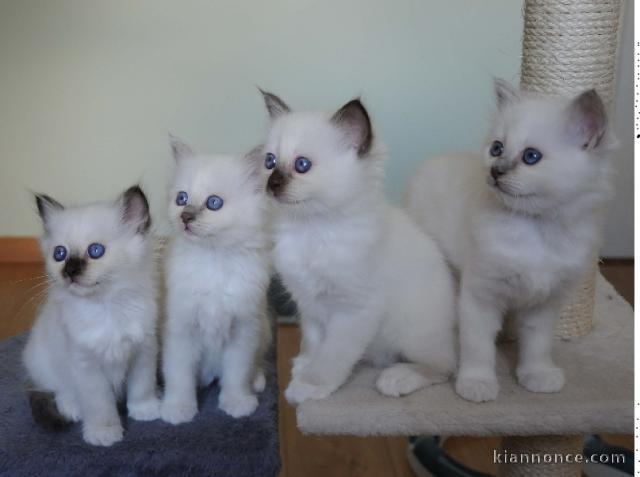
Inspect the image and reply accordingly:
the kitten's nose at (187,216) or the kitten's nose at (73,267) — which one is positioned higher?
the kitten's nose at (187,216)

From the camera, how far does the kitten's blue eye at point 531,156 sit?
1082 mm

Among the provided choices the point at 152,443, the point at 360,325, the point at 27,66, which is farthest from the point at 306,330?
the point at 27,66

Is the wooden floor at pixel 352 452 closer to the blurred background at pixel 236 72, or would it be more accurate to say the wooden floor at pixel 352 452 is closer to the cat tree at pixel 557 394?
the cat tree at pixel 557 394

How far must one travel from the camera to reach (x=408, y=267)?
4.39ft

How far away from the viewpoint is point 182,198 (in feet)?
4.19

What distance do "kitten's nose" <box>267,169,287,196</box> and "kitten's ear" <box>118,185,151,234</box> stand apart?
26 cm

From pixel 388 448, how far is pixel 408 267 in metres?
0.86

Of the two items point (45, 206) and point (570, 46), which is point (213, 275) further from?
point (570, 46)

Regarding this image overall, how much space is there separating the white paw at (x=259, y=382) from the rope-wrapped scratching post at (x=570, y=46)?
668mm

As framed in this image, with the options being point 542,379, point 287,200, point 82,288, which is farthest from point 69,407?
point 542,379

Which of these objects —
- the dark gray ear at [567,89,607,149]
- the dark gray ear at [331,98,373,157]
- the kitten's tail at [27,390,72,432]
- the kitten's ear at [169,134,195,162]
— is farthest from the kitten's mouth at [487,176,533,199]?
the kitten's tail at [27,390,72,432]

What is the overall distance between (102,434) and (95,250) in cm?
34

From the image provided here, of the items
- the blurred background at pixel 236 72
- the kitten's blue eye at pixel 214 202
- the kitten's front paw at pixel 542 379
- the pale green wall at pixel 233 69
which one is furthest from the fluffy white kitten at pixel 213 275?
the pale green wall at pixel 233 69

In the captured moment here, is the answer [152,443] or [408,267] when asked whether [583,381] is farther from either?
[152,443]
